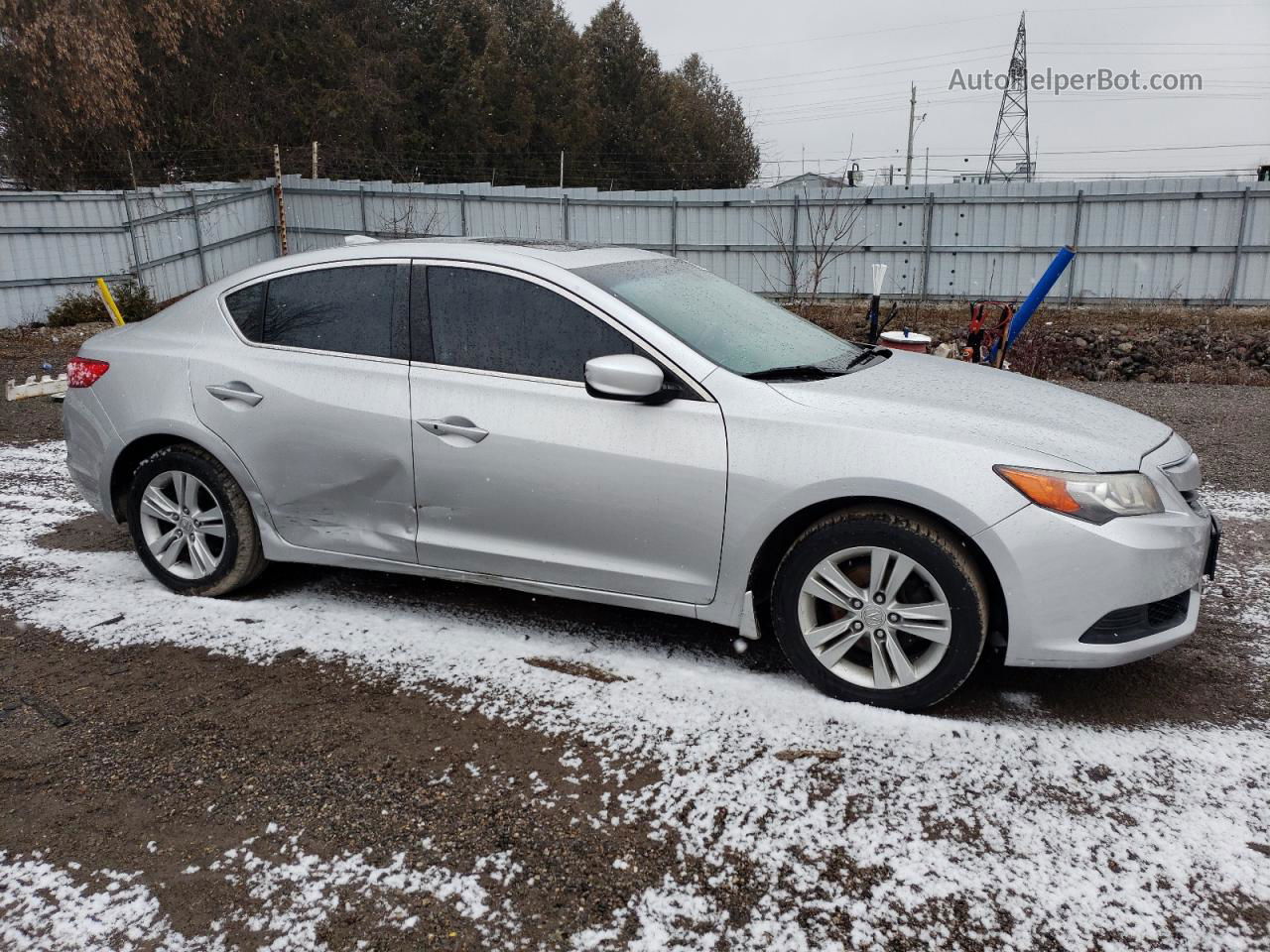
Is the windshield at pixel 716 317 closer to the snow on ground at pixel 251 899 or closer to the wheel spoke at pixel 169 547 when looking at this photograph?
the snow on ground at pixel 251 899

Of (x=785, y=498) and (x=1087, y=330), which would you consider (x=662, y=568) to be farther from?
(x=1087, y=330)

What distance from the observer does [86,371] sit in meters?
4.41

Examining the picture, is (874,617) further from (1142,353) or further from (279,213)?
(279,213)

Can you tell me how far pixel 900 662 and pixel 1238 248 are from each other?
18402 millimetres

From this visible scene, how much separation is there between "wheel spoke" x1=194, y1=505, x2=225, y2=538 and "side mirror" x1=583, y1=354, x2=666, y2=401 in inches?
75.9

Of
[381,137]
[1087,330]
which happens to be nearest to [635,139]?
[381,137]

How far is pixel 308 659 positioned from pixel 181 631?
2.16 feet

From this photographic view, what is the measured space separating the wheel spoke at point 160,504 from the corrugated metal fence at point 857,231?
13.9m

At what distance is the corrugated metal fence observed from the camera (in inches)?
692

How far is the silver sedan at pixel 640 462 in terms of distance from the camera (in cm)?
306

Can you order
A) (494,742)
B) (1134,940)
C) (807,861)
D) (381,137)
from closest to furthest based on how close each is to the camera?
(1134,940)
(807,861)
(494,742)
(381,137)

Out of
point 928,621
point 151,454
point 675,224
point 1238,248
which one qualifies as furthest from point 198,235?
point 1238,248

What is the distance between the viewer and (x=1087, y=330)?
1492 centimetres

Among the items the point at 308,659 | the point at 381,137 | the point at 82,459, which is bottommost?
the point at 308,659
